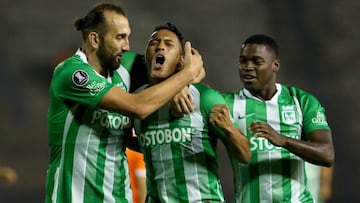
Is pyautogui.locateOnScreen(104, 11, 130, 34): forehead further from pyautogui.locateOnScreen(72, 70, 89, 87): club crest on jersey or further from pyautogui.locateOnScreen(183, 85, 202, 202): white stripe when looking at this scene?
pyautogui.locateOnScreen(183, 85, 202, 202): white stripe

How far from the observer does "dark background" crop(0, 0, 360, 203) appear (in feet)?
37.0

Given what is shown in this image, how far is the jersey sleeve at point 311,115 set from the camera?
533cm

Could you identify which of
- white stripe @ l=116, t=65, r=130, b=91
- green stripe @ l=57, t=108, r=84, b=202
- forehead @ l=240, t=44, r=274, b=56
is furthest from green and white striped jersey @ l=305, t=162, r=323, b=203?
green stripe @ l=57, t=108, r=84, b=202

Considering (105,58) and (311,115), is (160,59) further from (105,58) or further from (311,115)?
(311,115)

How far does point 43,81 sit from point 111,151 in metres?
6.71

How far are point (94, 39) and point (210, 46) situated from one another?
273 inches

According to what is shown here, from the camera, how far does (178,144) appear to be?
15.9 feet

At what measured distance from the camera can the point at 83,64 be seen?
490cm

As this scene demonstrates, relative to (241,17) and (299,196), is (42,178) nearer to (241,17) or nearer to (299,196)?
(241,17)

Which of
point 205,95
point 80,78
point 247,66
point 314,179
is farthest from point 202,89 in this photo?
point 314,179

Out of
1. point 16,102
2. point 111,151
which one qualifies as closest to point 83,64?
point 111,151

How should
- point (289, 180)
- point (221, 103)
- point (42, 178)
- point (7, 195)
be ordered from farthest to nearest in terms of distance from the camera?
point (42, 178), point (7, 195), point (289, 180), point (221, 103)

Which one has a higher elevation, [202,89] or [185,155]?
[202,89]

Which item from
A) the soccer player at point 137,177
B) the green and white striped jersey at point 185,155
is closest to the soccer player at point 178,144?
the green and white striped jersey at point 185,155
